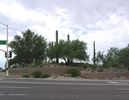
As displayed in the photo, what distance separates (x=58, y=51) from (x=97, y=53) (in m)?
11.8

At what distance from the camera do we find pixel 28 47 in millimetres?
84438

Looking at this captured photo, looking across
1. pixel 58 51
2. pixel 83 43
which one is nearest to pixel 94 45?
pixel 83 43

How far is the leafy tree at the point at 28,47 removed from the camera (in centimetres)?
8456

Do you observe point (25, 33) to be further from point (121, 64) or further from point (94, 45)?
point (121, 64)

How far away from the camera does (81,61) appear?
8925cm

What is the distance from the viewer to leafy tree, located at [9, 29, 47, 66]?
8456cm
